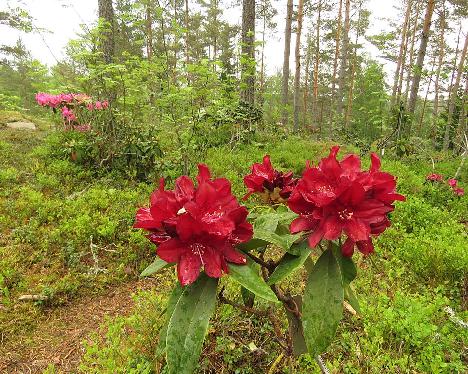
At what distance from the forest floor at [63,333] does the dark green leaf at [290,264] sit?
2033mm

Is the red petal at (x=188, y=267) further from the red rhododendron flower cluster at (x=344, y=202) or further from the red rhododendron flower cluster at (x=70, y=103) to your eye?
the red rhododendron flower cluster at (x=70, y=103)

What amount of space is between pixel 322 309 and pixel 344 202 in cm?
35

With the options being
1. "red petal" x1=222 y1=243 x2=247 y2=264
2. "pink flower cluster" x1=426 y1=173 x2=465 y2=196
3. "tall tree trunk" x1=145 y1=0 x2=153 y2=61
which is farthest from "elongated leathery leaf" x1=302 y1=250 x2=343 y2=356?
"pink flower cluster" x1=426 y1=173 x2=465 y2=196

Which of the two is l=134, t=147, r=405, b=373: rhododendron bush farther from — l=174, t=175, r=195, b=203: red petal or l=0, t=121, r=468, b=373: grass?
l=0, t=121, r=468, b=373: grass

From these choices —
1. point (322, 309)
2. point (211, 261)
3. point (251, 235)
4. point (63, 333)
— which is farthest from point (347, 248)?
point (63, 333)

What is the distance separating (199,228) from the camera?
1.02 m

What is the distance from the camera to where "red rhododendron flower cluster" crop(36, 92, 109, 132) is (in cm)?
591

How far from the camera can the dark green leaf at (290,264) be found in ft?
3.73

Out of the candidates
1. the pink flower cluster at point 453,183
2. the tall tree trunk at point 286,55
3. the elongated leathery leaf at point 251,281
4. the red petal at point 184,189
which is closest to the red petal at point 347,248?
the elongated leathery leaf at point 251,281

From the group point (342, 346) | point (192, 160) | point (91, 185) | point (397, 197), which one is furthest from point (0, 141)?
point (397, 197)

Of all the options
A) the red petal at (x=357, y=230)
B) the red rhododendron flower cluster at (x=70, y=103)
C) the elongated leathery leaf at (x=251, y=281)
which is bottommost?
the elongated leathery leaf at (x=251, y=281)

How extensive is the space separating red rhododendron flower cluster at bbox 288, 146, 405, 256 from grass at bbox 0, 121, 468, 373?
3.02 ft

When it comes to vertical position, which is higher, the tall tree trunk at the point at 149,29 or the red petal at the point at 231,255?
the tall tree trunk at the point at 149,29

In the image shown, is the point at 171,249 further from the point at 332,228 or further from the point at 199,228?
the point at 332,228
